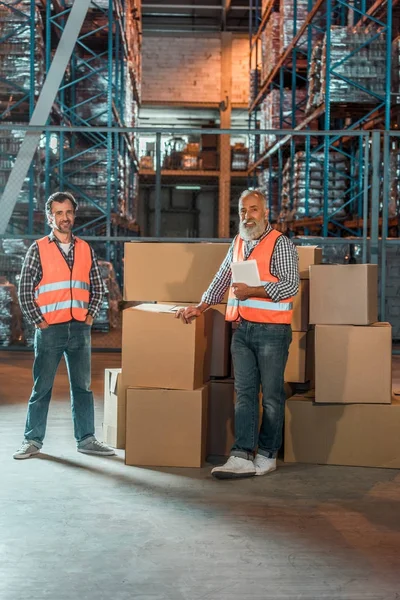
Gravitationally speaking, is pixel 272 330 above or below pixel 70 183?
below

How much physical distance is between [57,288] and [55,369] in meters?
0.52

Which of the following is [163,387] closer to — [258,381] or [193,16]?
[258,381]

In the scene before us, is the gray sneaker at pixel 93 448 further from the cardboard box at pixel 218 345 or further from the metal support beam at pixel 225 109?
the metal support beam at pixel 225 109

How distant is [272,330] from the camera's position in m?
4.98

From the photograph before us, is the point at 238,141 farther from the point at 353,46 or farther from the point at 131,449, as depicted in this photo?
the point at 131,449

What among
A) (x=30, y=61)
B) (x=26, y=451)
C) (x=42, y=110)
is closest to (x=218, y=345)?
(x=26, y=451)

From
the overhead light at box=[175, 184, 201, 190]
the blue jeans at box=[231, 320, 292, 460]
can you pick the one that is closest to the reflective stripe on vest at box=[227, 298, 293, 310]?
the blue jeans at box=[231, 320, 292, 460]

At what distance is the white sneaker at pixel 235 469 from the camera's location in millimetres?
4891

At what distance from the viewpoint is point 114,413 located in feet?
18.6

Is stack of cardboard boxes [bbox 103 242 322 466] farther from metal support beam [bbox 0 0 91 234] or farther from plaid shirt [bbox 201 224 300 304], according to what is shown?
metal support beam [bbox 0 0 91 234]

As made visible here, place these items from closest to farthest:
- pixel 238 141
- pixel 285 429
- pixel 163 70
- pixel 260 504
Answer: pixel 260 504, pixel 285 429, pixel 163 70, pixel 238 141

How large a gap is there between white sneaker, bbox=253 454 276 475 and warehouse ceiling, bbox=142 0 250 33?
21.7m

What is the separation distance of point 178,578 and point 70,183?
→ 1065 cm

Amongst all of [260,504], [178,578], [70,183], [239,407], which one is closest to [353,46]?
[70,183]
